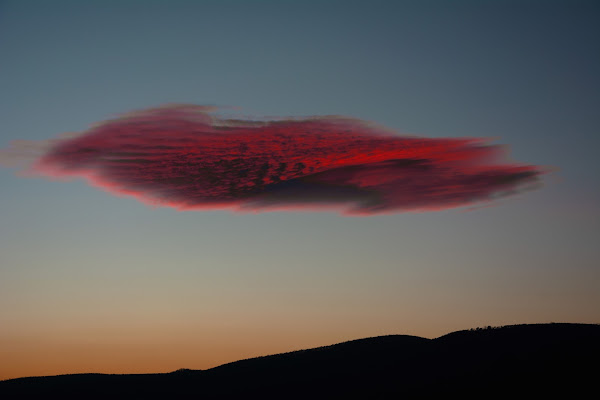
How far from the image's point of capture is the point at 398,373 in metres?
109

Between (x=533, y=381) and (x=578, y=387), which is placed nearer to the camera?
(x=578, y=387)

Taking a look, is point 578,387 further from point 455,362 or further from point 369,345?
point 369,345

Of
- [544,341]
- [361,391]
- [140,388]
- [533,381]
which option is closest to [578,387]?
[533,381]

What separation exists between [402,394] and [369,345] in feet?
117

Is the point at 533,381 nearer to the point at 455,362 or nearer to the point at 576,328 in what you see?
the point at 455,362

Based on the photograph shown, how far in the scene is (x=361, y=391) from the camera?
104 metres

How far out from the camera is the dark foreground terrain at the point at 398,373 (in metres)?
89.0

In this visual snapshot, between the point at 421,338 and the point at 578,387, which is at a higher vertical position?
the point at 421,338

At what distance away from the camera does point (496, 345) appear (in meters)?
109

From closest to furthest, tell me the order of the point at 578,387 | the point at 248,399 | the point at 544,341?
the point at 578,387 < the point at 544,341 < the point at 248,399

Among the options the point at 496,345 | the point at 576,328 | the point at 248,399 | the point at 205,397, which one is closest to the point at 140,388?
the point at 205,397

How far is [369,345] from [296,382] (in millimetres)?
23357

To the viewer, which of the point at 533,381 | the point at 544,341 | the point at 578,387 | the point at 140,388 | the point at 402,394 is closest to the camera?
the point at 578,387

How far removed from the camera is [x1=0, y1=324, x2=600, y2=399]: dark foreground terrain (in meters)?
89.0
